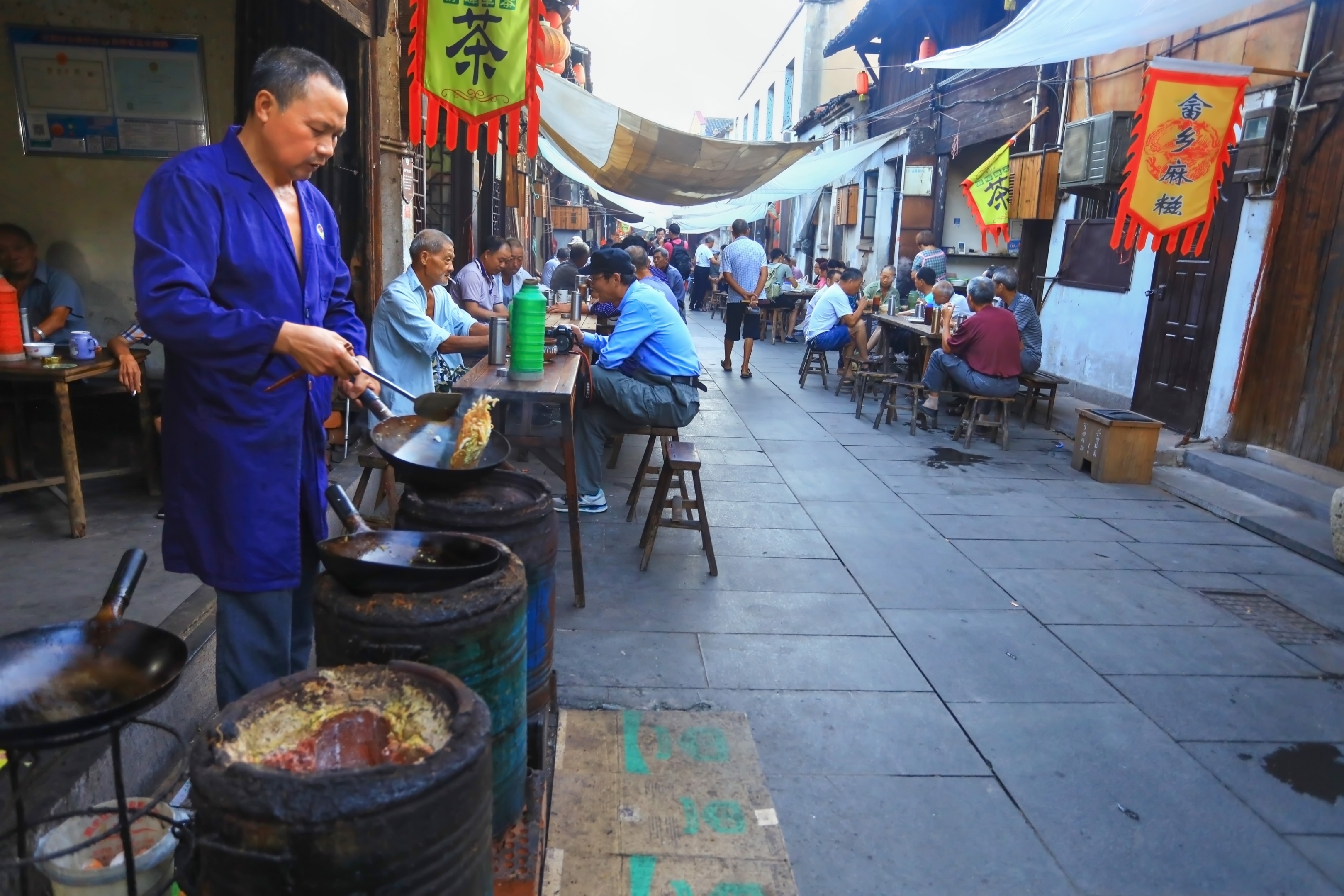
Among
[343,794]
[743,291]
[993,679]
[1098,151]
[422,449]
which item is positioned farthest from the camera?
[743,291]

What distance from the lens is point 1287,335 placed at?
7.07 m

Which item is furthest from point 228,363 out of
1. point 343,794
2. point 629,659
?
point 629,659

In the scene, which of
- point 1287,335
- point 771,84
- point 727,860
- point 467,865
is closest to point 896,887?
point 727,860

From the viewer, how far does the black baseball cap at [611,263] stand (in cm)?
563

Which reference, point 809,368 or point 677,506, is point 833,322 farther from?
point 677,506

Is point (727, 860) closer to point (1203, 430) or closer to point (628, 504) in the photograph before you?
point (628, 504)

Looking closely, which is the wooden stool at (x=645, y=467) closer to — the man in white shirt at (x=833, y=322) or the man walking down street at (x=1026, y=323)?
the man walking down street at (x=1026, y=323)

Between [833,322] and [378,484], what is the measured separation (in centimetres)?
716

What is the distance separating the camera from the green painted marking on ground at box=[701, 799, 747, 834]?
2719 millimetres

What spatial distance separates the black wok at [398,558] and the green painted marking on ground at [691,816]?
1.17 meters

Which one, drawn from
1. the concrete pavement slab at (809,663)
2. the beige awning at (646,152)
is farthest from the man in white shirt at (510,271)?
the concrete pavement slab at (809,663)

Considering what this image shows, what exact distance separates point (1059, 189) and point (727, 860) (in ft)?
31.9

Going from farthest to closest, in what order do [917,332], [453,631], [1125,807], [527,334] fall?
[917,332] < [527,334] < [1125,807] < [453,631]

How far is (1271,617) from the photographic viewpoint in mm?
4582
